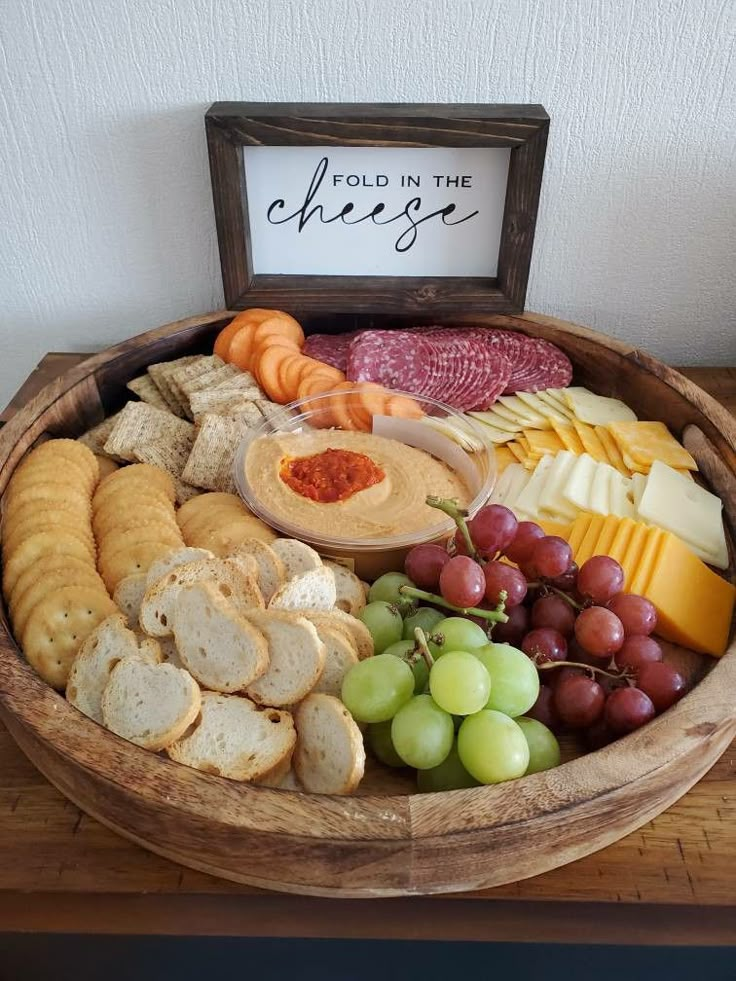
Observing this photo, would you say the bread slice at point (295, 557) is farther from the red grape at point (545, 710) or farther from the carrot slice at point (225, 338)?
the carrot slice at point (225, 338)

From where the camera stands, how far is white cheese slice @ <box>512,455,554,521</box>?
1.31 metres

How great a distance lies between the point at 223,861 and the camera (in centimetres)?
86

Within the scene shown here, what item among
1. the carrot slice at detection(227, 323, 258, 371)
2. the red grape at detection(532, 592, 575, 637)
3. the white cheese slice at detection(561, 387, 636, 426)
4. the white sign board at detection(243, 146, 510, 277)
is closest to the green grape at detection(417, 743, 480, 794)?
the red grape at detection(532, 592, 575, 637)

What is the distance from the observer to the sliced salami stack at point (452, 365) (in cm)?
152

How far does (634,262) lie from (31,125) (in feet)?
3.85

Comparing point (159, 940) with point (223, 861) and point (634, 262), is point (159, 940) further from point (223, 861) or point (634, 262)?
point (634, 262)

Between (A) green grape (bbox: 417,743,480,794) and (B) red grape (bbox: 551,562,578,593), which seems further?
(B) red grape (bbox: 551,562,578,593)

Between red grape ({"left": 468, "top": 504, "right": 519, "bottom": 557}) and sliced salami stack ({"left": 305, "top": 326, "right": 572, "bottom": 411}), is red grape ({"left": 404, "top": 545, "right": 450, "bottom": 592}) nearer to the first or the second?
red grape ({"left": 468, "top": 504, "right": 519, "bottom": 557})

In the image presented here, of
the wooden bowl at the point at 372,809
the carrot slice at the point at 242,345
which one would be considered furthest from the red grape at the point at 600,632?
the carrot slice at the point at 242,345

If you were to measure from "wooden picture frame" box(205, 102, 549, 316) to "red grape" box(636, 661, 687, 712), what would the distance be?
82 cm

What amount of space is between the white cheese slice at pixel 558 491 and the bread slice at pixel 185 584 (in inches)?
20.4

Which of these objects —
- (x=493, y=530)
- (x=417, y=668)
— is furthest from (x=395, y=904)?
(x=493, y=530)

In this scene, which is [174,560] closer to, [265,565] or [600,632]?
[265,565]

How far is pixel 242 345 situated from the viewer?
1543 millimetres
